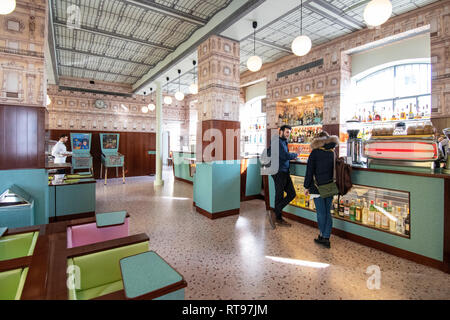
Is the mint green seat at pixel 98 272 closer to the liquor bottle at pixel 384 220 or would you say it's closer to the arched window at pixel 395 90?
the liquor bottle at pixel 384 220

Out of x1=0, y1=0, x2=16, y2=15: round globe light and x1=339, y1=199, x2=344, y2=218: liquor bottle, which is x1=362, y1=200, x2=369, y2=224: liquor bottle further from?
x1=0, y1=0, x2=16, y2=15: round globe light

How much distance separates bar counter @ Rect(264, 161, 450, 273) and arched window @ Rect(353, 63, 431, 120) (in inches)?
117

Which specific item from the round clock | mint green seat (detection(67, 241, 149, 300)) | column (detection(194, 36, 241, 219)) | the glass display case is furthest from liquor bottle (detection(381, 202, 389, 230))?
the round clock

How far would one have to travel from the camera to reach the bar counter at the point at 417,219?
104 inches

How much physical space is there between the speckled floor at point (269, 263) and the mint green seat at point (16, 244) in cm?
141

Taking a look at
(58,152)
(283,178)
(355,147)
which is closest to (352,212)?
(355,147)

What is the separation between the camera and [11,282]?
1.31 meters

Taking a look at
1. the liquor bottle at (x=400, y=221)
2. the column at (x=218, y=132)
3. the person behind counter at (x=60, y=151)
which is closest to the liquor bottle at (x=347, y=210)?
the liquor bottle at (x=400, y=221)

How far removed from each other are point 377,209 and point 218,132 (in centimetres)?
311

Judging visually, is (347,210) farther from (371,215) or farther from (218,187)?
(218,187)

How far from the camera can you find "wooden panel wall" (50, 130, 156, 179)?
9.70 m

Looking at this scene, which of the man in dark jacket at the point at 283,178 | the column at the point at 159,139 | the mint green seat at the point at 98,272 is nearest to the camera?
A: the mint green seat at the point at 98,272
